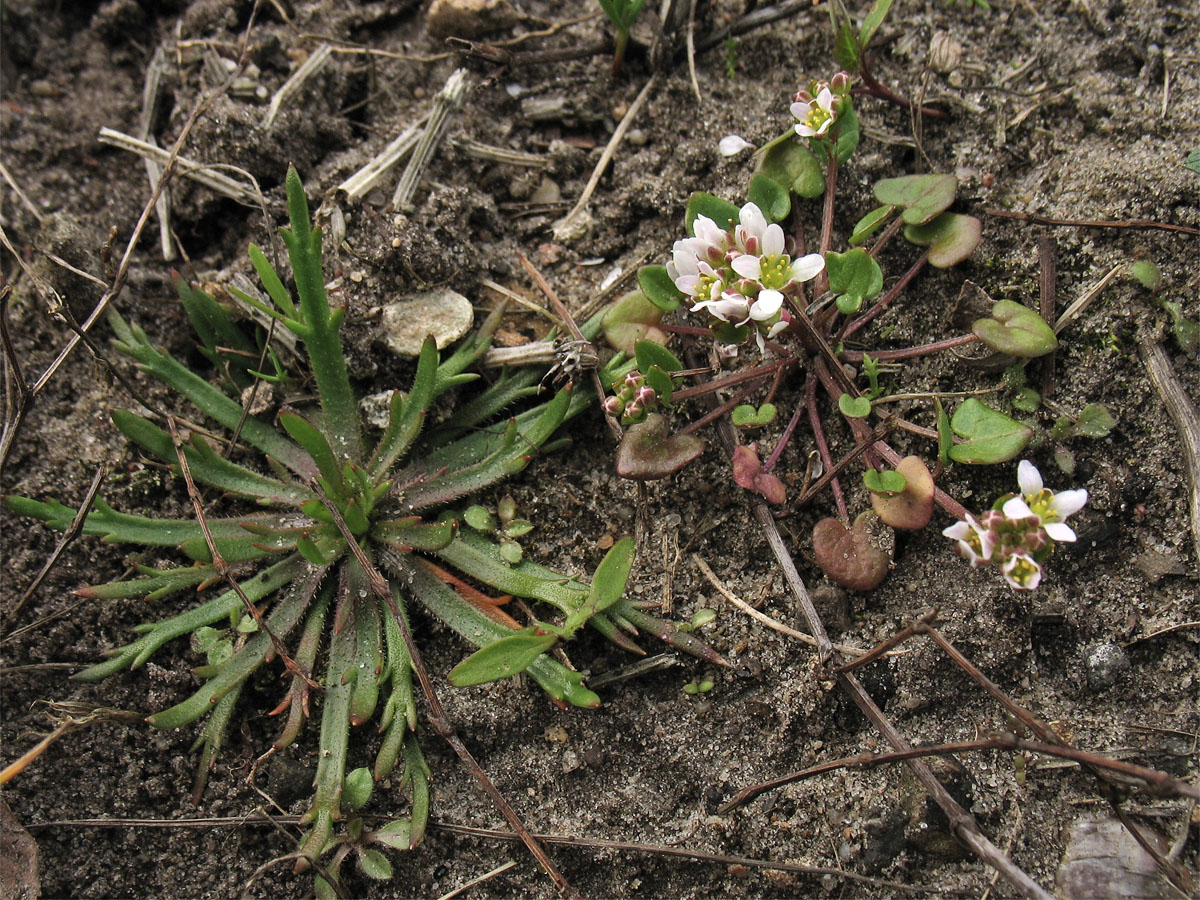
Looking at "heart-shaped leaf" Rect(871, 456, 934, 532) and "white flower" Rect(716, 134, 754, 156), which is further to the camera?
"white flower" Rect(716, 134, 754, 156)

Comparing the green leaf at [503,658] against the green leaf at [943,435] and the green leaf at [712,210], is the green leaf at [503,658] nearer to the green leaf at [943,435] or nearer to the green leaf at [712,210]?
the green leaf at [712,210]

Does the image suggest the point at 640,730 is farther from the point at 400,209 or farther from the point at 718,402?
the point at 400,209

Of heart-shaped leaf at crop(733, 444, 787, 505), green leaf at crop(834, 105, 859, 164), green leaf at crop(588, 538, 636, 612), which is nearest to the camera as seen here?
green leaf at crop(588, 538, 636, 612)

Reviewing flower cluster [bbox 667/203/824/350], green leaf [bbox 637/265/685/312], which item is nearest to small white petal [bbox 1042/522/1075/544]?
flower cluster [bbox 667/203/824/350]

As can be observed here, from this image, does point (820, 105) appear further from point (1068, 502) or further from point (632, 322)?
point (1068, 502)

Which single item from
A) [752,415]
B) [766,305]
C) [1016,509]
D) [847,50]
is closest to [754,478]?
[752,415]

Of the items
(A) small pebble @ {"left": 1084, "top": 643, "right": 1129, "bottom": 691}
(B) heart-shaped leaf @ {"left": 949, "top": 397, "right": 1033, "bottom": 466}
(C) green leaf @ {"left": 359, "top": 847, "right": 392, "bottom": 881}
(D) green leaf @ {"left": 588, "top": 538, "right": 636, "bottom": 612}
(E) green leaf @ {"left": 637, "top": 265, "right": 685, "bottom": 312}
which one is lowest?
(C) green leaf @ {"left": 359, "top": 847, "right": 392, "bottom": 881}

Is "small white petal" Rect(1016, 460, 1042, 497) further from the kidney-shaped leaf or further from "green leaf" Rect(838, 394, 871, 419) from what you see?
the kidney-shaped leaf

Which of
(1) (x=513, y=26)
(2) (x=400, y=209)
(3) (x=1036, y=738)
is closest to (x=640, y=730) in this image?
(3) (x=1036, y=738)
